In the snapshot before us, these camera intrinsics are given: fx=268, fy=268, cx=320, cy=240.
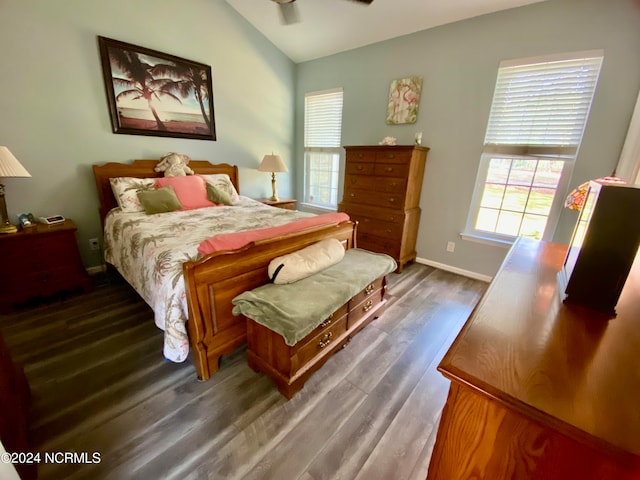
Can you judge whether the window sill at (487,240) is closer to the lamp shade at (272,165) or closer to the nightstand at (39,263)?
the lamp shade at (272,165)

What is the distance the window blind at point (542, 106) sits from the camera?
7.30 ft

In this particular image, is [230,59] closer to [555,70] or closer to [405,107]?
[405,107]

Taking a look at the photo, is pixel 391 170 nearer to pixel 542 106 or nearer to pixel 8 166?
pixel 542 106

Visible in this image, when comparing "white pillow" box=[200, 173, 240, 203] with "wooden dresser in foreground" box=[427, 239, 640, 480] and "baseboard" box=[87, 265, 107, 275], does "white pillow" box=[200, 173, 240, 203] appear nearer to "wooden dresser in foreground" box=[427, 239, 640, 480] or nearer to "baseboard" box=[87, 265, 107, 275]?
"baseboard" box=[87, 265, 107, 275]

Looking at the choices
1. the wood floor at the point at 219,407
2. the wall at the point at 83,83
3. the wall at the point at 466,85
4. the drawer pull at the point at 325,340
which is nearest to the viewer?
the wood floor at the point at 219,407

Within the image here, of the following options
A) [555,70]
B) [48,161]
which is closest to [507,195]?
[555,70]

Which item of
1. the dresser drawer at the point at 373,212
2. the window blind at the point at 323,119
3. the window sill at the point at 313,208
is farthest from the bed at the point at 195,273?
the window blind at the point at 323,119

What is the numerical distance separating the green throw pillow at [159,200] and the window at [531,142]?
3127mm

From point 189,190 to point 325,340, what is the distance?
218 cm

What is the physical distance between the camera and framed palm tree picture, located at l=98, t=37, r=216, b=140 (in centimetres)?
262

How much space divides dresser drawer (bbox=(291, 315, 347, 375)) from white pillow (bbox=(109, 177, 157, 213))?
2149 millimetres

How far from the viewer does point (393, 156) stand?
2.90m

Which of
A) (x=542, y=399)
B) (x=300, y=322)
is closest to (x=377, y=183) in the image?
(x=300, y=322)

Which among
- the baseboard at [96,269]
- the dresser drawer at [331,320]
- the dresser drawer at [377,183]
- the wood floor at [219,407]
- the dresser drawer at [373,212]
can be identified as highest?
the dresser drawer at [377,183]
